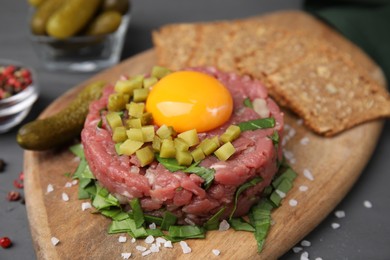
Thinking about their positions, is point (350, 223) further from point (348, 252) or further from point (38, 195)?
point (38, 195)

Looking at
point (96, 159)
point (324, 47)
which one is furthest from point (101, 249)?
point (324, 47)

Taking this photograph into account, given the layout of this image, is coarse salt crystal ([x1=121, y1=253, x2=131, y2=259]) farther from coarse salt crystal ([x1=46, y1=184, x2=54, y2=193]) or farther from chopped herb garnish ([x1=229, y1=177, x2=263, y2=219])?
coarse salt crystal ([x1=46, y1=184, x2=54, y2=193])

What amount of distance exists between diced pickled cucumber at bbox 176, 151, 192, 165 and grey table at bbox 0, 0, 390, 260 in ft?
4.00

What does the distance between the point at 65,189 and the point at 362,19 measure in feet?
13.4

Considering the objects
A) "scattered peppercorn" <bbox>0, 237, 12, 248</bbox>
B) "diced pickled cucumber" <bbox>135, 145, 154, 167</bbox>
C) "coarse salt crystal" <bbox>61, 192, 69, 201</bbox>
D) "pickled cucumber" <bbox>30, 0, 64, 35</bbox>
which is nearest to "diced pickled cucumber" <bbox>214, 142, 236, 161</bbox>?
"diced pickled cucumber" <bbox>135, 145, 154, 167</bbox>

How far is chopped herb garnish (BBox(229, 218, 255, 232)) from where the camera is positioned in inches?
208

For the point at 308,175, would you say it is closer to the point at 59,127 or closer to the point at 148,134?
the point at 148,134

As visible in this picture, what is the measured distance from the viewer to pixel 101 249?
5.14 metres

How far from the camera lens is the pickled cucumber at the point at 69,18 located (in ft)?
23.2

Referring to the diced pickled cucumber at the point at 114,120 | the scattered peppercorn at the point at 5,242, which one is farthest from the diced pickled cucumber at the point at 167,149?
the scattered peppercorn at the point at 5,242

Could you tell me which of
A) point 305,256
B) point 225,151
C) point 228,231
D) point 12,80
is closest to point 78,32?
point 12,80

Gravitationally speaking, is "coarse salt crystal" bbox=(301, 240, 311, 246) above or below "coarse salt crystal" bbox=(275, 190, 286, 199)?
below

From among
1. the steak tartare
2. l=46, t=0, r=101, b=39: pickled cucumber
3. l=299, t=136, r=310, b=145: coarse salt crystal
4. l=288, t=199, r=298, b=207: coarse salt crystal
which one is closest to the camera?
the steak tartare

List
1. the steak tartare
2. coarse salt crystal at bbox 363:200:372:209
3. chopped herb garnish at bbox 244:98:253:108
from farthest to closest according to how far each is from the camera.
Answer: coarse salt crystal at bbox 363:200:372:209 < chopped herb garnish at bbox 244:98:253:108 < the steak tartare
